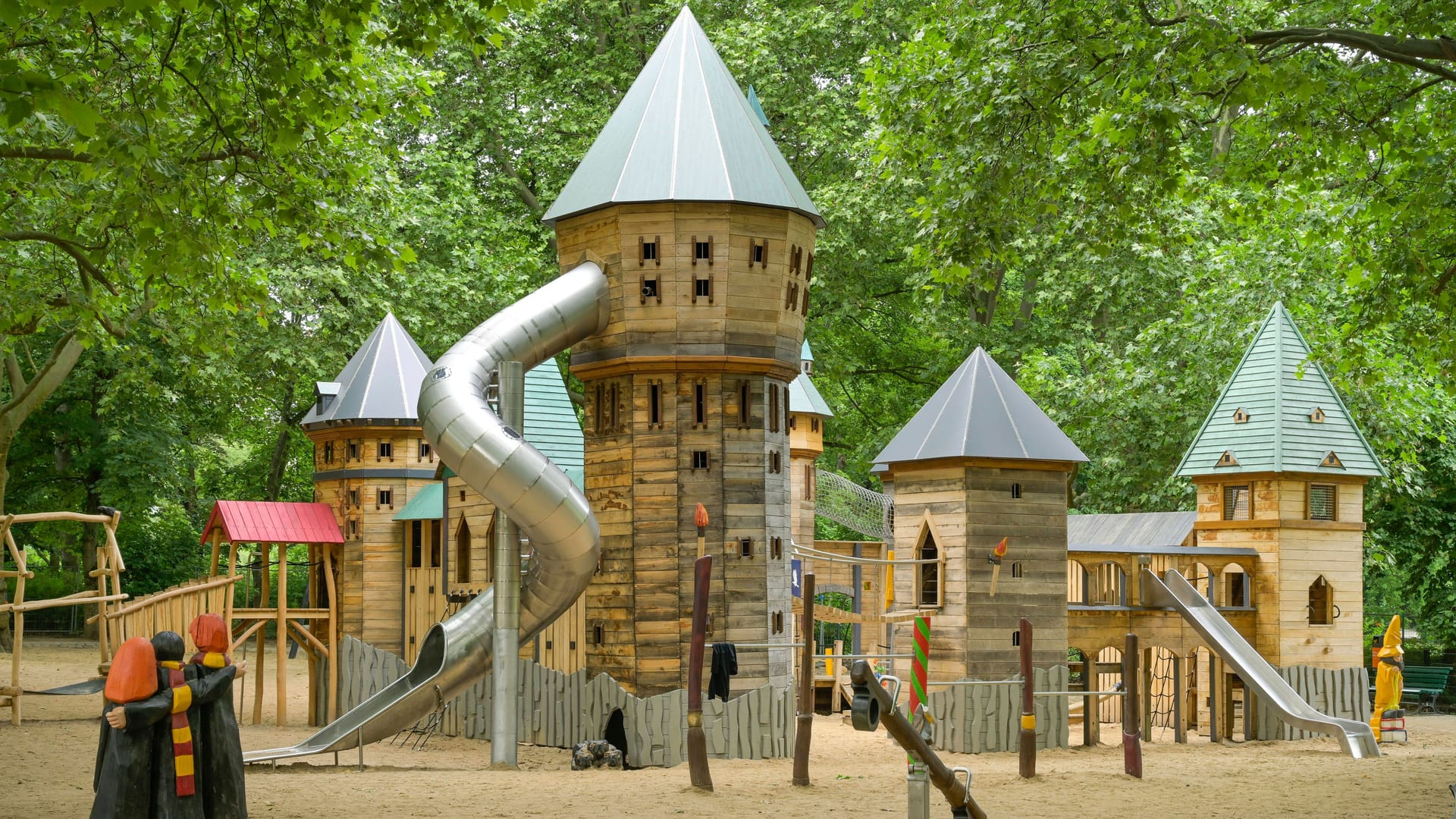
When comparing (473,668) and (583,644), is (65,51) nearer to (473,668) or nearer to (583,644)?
(473,668)

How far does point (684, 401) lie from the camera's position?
823 inches

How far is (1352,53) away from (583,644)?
691 inches

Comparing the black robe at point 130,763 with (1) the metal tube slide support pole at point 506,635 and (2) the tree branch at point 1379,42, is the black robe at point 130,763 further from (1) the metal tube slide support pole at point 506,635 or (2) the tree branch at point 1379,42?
(2) the tree branch at point 1379,42

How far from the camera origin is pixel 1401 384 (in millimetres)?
28141

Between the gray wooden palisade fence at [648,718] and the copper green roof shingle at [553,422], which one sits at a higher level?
the copper green roof shingle at [553,422]

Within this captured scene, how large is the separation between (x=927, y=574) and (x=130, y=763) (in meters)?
16.1

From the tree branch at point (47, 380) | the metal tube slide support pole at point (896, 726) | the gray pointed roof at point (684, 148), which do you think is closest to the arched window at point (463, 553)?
the gray pointed roof at point (684, 148)

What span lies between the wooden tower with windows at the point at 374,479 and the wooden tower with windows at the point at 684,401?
686 centimetres

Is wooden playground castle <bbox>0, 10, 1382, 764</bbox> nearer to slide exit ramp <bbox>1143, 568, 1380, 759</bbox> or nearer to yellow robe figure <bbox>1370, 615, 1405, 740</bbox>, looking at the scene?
slide exit ramp <bbox>1143, 568, 1380, 759</bbox>

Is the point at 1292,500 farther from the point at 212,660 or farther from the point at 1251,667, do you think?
the point at 212,660

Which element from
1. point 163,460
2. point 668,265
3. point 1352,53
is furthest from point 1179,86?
point 163,460

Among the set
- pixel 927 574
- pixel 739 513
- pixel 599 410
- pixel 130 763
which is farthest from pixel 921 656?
pixel 130 763

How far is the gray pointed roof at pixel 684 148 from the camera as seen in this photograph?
68.6ft

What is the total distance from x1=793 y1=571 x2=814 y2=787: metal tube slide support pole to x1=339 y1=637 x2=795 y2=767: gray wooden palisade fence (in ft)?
7.38
